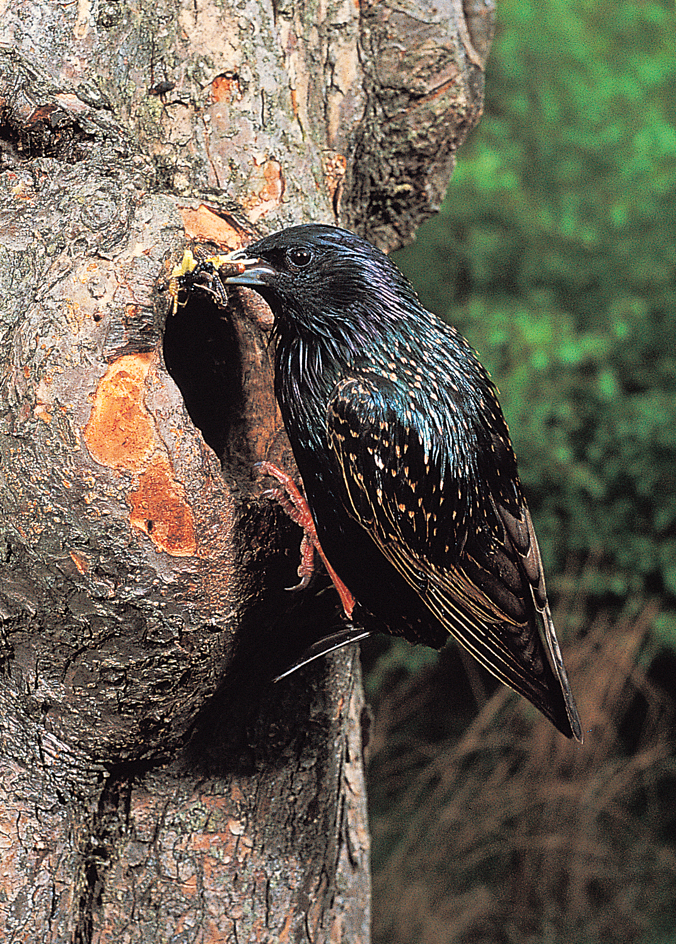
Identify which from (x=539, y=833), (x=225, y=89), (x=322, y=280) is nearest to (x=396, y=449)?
(x=322, y=280)

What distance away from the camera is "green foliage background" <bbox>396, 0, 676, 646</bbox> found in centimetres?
341

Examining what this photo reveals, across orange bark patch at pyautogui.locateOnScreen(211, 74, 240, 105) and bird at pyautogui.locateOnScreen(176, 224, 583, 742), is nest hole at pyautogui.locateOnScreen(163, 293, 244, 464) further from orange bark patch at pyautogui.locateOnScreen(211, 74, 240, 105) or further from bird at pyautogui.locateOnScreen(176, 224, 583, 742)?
orange bark patch at pyautogui.locateOnScreen(211, 74, 240, 105)

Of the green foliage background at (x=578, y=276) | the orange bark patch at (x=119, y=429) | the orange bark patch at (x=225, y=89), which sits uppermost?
the green foliage background at (x=578, y=276)

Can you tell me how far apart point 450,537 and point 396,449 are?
0.60 feet

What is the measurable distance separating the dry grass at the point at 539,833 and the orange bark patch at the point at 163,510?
266 centimetres

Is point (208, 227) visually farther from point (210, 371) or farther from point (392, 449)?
point (392, 449)

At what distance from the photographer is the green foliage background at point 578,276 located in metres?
3.41

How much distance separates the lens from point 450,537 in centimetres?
144

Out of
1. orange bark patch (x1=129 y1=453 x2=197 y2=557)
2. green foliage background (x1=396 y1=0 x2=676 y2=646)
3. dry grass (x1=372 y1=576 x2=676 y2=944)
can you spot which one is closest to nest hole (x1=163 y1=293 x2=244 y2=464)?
orange bark patch (x1=129 y1=453 x2=197 y2=557)

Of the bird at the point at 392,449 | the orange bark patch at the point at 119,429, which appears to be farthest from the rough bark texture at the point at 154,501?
the bird at the point at 392,449

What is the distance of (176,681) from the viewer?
1404 millimetres

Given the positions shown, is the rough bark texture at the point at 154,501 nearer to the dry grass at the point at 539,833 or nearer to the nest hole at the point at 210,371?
the nest hole at the point at 210,371

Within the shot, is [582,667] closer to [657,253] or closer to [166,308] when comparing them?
[657,253]

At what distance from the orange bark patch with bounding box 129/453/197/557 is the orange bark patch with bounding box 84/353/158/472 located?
23mm
